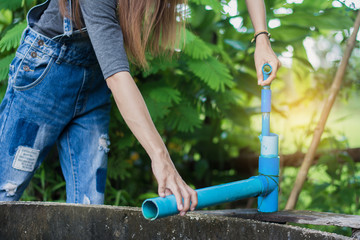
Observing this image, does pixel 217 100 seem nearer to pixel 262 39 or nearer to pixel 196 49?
pixel 196 49

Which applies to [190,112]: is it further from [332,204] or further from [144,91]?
[332,204]

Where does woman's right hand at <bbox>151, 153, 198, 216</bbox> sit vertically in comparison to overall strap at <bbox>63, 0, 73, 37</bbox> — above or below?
below

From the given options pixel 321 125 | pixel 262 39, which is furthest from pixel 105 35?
pixel 321 125

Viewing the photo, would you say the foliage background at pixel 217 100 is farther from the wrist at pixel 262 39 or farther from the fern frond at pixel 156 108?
the wrist at pixel 262 39

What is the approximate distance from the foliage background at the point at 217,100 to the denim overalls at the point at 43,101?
1.21ft

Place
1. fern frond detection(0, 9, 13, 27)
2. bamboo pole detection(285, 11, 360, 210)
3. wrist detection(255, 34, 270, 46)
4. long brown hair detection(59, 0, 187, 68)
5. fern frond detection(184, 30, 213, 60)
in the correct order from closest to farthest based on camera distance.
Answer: long brown hair detection(59, 0, 187, 68) < wrist detection(255, 34, 270, 46) < bamboo pole detection(285, 11, 360, 210) < fern frond detection(184, 30, 213, 60) < fern frond detection(0, 9, 13, 27)

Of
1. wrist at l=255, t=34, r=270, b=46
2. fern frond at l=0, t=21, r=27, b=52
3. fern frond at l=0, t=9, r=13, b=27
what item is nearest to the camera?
wrist at l=255, t=34, r=270, b=46

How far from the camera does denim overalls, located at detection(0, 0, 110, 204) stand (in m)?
1.26

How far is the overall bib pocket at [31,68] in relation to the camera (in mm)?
1249

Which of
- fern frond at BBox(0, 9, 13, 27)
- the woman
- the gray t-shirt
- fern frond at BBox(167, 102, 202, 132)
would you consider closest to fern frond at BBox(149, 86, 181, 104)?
fern frond at BBox(167, 102, 202, 132)

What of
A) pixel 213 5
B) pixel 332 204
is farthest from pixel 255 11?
pixel 332 204

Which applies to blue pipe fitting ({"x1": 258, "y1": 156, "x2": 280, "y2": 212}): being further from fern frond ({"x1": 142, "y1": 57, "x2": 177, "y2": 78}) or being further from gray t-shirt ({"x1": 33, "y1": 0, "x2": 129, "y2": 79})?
fern frond ({"x1": 142, "y1": 57, "x2": 177, "y2": 78})

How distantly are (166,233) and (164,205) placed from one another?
0.30m

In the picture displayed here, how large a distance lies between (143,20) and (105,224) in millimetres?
600
